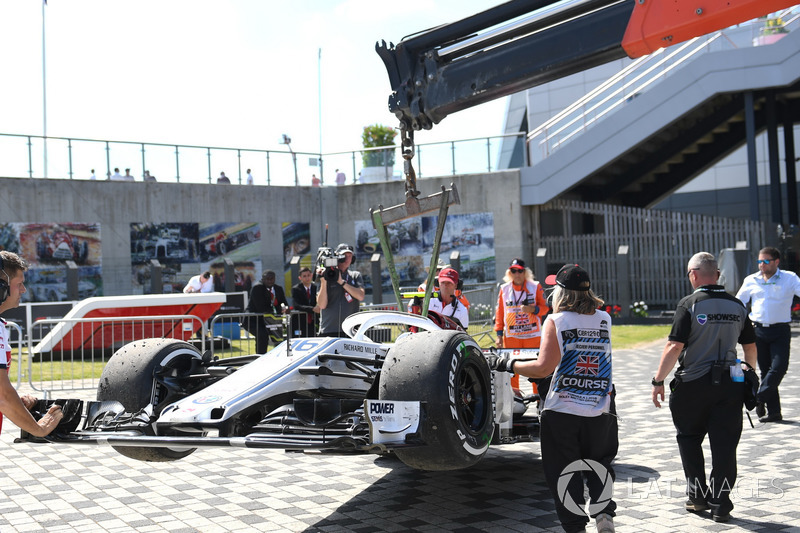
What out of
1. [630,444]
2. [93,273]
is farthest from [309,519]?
[93,273]

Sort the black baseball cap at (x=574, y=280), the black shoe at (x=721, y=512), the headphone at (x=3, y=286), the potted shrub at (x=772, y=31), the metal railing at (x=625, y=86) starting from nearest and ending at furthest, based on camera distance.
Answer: the headphone at (x=3, y=286) → the black baseball cap at (x=574, y=280) → the black shoe at (x=721, y=512) → the potted shrub at (x=772, y=31) → the metal railing at (x=625, y=86)

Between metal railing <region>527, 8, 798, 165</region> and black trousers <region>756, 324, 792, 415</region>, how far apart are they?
16.6 m

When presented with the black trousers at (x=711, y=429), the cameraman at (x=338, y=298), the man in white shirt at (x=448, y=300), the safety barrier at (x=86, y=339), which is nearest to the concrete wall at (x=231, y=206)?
the safety barrier at (x=86, y=339)

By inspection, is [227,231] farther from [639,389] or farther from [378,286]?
[639,389]

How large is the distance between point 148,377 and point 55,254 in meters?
19.5

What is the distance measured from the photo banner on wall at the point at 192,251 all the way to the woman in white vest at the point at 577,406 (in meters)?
21.7

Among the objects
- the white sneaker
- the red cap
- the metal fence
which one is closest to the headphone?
the white sneaker

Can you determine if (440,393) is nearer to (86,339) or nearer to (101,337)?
(101,337)

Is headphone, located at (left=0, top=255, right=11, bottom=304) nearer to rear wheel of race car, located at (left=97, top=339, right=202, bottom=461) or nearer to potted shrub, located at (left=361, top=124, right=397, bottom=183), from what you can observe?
rear wheel of race car, located at (left=97, top=339, right=202, bottom=461)

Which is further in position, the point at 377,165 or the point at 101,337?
the point at 377,165

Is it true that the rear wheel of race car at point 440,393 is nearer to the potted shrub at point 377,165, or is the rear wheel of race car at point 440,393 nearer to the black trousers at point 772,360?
the black trousers at point 772,360

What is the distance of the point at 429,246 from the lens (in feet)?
88.1

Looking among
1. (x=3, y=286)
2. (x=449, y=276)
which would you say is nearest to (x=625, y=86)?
(x=449, y=276)

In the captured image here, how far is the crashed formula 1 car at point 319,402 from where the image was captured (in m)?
4.79
